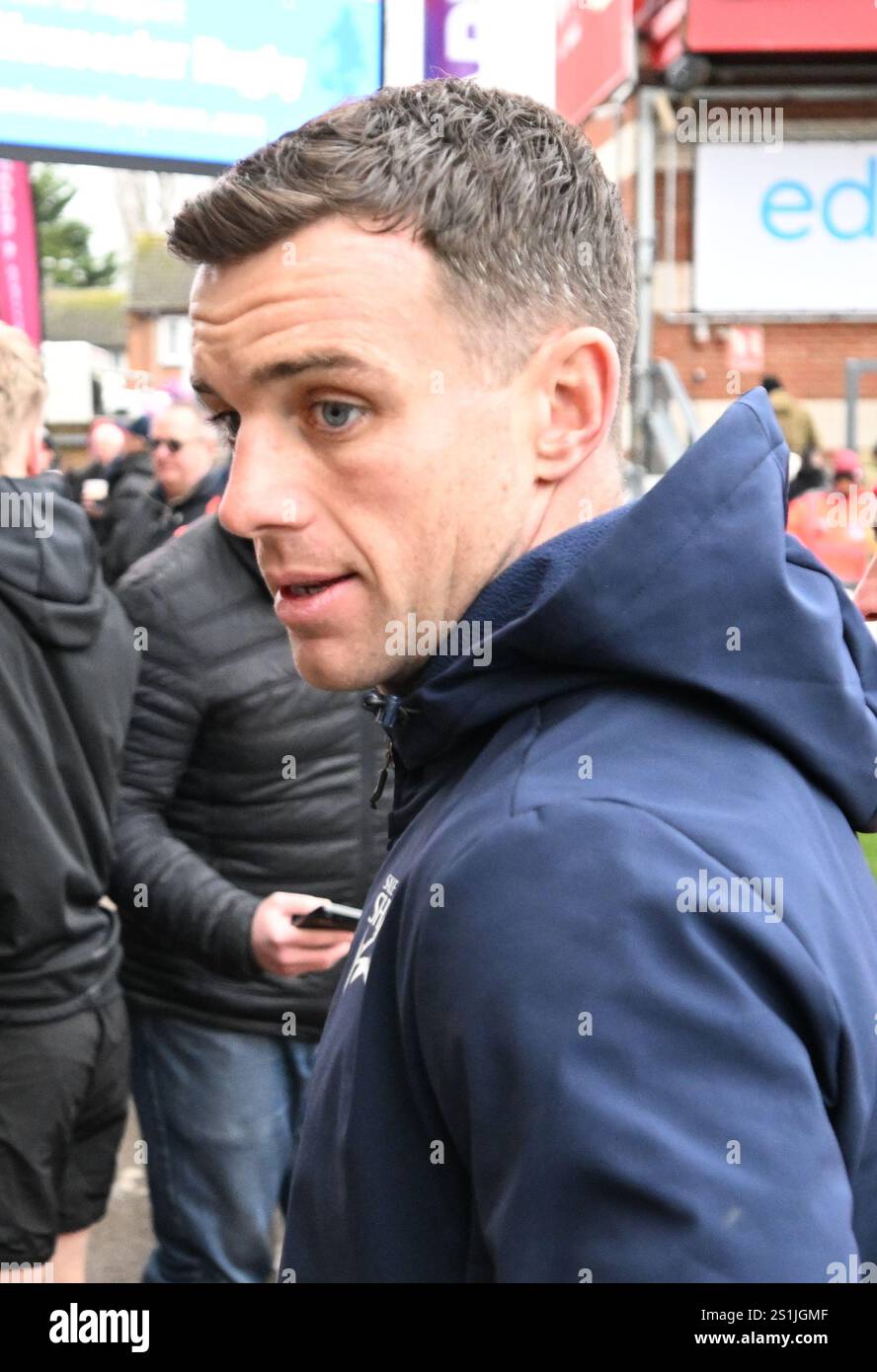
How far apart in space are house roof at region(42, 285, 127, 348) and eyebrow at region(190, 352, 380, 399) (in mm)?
54298

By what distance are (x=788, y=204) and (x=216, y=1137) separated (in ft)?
44.3

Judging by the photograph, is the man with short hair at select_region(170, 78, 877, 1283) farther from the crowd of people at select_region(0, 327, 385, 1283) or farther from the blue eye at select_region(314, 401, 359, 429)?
the crowd of people at select_region(0, 327, 385, 1283)

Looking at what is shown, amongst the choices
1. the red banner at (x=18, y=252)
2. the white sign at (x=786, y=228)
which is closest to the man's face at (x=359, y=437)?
the red banner at (x=18, y=252)

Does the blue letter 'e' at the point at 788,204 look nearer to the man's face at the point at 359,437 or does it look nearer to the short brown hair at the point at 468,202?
the short brown hair at the point at 468,202

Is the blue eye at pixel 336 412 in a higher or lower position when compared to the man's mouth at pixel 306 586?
higher

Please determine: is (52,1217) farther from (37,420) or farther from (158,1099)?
(37,420)

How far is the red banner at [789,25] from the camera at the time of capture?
13953 mm

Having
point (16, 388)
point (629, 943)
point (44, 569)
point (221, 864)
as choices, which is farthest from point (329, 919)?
point (629, 943)

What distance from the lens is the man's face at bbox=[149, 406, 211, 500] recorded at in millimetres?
8789

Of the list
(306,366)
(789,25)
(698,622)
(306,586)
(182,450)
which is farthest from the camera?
(789,25)

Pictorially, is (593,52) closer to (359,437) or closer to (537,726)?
(359,437)

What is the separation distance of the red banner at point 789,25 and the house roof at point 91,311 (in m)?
42.0

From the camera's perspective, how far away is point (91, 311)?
186 feet


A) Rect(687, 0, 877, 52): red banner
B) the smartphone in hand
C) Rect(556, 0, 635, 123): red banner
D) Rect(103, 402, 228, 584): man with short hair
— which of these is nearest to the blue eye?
the smartphone in hand
